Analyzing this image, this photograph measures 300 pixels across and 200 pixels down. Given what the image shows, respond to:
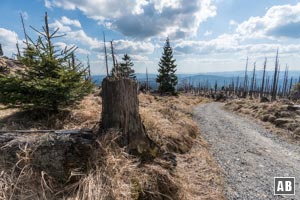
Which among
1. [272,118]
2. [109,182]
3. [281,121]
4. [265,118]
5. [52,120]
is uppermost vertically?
[52,120]

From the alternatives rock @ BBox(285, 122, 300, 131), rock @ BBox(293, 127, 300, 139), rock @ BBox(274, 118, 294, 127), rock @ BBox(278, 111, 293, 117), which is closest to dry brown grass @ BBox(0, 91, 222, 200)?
rock @ BBox(293, 127, 300, 139)

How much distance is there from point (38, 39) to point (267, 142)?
802 centimetres

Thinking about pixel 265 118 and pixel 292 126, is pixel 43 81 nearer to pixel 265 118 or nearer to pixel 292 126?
pixel 292 126

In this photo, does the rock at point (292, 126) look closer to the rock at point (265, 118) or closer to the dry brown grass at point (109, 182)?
the rock at point (265, 118)

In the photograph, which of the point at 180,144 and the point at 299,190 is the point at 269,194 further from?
the point at 180,144

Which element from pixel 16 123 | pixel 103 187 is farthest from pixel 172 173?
pixel 16 123

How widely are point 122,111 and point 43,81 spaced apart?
2.36 m

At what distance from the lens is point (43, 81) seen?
4.23 meters

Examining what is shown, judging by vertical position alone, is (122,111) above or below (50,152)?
above

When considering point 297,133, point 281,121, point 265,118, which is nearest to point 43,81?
point 297,133

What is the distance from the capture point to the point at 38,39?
4.59 meters

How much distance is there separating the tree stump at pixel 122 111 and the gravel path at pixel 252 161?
204 centimetres

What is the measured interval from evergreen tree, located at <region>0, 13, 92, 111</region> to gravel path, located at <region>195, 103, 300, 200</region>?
3890 millimetres

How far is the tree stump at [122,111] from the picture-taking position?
283 centimetres
